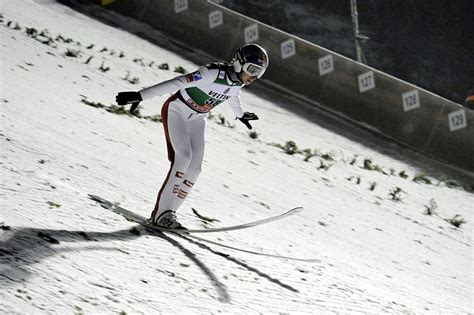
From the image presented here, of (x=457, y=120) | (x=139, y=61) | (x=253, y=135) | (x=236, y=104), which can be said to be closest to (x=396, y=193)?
(x=253, y=135)

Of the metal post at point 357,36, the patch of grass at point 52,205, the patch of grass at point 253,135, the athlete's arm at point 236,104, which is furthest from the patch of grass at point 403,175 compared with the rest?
the patch of grass at point 52,205

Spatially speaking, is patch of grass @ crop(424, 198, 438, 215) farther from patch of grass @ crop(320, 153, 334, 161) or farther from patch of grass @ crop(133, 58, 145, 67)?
patch of grass @ crop(133, 58, 145, 67)

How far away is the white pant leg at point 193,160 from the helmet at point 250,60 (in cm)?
64

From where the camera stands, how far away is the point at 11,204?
6.23m

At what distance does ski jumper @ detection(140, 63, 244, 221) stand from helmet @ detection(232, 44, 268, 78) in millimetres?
171

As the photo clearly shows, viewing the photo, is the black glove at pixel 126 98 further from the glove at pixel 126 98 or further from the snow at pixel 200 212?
the snow at pixel 200 212

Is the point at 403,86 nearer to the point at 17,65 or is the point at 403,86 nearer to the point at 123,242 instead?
the point at 17,65

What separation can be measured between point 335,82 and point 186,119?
8637mm

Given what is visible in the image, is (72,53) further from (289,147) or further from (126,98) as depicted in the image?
(126,98)

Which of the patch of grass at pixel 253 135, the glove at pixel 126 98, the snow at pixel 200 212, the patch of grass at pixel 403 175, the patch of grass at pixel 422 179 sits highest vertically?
the glove at pixel 126 98

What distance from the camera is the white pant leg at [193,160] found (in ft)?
23.7

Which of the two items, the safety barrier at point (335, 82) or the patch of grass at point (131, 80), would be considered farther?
the safety barrier at point (335, 82)

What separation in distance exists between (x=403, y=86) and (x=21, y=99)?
7.80 meters

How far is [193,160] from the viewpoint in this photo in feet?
24.0
